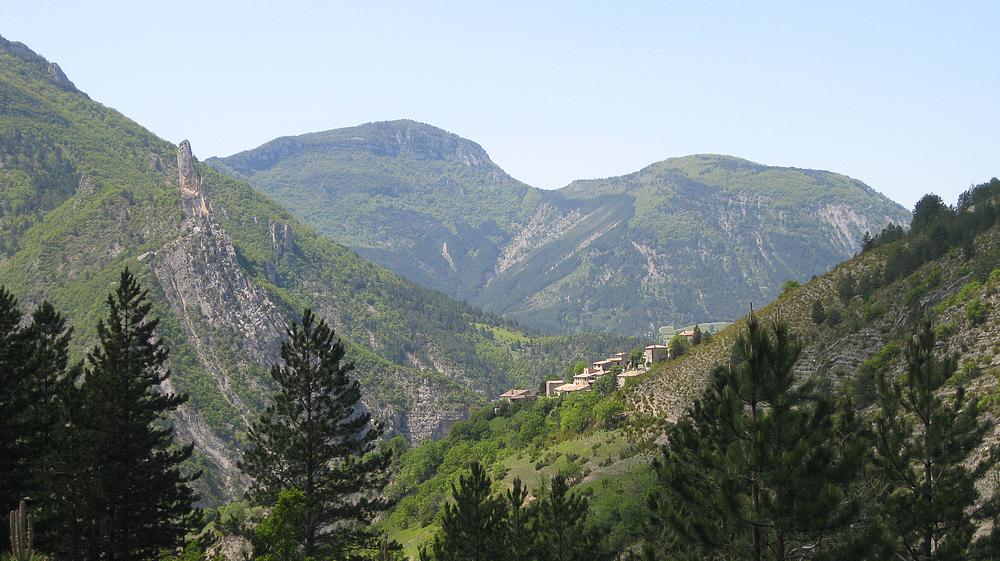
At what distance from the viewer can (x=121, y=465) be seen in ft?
134

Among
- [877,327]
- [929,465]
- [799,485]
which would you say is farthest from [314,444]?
[877,327]

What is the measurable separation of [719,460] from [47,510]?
1077 inches

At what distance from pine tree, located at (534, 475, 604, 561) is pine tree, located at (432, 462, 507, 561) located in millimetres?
1904

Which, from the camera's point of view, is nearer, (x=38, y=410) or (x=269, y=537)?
(x=269, y=537)

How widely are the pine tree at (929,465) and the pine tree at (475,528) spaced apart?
60.5ft

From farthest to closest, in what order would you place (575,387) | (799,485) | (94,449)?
(575,387) → (94,449) → (799,485)

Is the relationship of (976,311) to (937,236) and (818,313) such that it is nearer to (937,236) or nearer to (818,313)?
(937,236)

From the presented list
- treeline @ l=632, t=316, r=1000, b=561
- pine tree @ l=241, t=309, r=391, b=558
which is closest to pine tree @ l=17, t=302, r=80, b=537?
pine tree @ l=241, t=309, r=391, b=558

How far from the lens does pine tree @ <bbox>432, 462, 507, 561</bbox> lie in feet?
145

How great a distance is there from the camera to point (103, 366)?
142 ft

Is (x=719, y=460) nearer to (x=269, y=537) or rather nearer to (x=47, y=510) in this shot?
(x=269, y=537)

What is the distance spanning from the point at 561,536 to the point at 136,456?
19029 mm

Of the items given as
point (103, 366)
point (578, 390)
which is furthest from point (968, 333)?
point (578, 390)

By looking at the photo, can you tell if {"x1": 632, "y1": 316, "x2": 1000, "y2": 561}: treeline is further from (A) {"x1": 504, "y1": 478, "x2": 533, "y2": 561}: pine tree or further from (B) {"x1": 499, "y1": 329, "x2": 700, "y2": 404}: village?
(B) {"x1": 499, "y1": 329, "x2": 700, "y2": 404}: village
